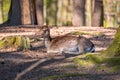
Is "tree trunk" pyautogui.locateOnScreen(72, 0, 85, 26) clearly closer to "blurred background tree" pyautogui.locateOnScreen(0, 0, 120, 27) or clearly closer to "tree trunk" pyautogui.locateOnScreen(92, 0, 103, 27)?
"blurred background tree" pyautogui.locateOnScreen(0, 0, 120, 27)

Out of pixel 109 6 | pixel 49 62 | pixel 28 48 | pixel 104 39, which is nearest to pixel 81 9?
pixel 104 39

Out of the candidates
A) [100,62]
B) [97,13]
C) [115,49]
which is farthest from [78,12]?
[100,62]

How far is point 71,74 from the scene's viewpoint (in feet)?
28.5

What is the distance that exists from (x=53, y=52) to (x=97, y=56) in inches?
95.0

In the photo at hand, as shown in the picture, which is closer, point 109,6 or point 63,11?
point 63,11

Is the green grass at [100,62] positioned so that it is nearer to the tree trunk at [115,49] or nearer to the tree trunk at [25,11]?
the tree trunk at [115,49]

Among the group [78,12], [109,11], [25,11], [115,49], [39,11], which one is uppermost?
[115,49]

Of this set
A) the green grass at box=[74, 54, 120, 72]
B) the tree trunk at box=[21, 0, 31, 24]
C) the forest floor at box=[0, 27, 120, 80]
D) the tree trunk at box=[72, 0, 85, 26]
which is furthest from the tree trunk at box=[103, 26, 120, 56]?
the tree trunk at box=[72, 0, 85, 26]

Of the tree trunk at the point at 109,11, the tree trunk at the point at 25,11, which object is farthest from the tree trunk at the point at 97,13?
the tree trunk at the point at 109,11

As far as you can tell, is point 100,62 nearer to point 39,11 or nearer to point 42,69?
point 42,69

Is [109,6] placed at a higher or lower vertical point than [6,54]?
lower

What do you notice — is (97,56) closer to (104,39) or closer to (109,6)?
(104,39)

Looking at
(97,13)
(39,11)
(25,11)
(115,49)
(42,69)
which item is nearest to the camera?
(42,69)

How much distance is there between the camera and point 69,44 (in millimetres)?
11719
